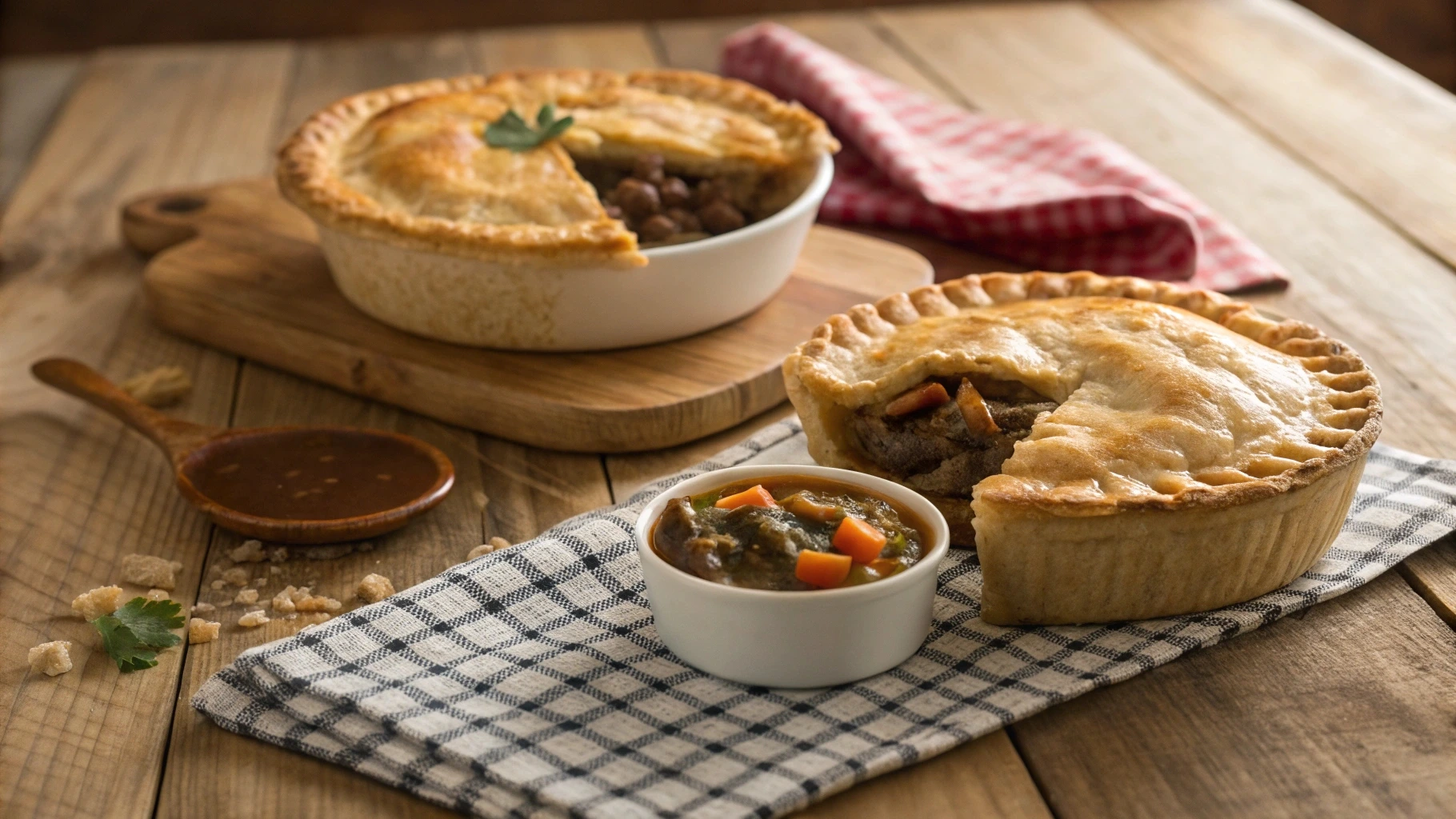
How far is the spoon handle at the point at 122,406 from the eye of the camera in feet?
10.2

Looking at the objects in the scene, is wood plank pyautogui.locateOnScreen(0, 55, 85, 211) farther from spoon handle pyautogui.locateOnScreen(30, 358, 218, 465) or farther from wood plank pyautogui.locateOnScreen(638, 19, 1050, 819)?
wood plank pyautogui.locateOnScreen(638, 19, 1050, 819)

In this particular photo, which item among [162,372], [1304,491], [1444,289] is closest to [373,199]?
[162,372]

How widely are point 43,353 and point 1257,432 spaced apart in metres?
3.08

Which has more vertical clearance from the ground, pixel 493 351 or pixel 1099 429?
pixel 1099 429

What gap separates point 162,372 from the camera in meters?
3.53

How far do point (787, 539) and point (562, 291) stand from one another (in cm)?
134

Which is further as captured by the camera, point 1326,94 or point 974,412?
point 1326,94

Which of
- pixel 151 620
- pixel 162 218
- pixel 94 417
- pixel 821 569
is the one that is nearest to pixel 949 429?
pixel 821 569

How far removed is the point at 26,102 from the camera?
6289 millimetres

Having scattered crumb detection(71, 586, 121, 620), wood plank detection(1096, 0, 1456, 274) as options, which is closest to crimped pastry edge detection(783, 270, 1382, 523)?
scattered crumb detection(71, 586, 121, 620)

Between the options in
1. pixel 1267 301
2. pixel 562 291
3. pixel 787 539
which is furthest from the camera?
pixel 1267 301

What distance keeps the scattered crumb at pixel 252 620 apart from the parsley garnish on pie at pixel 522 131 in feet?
5.51

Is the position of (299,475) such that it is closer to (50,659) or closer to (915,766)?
(50,659)

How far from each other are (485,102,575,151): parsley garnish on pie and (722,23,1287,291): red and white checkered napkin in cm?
105
